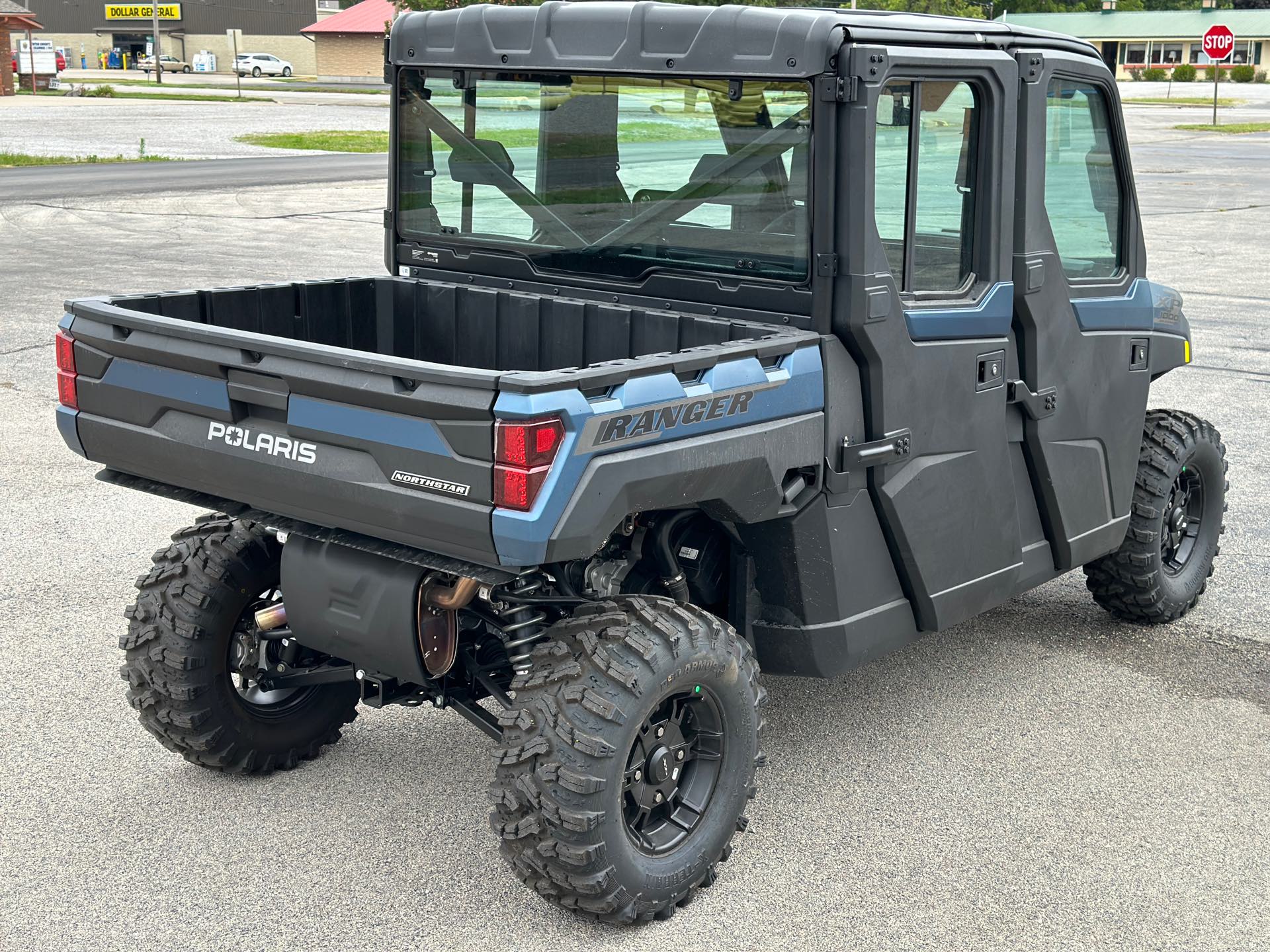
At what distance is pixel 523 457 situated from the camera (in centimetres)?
327

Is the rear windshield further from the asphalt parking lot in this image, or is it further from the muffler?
the asphalt parking lot

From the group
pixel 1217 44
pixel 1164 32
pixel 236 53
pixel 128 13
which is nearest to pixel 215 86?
pixel 236 53

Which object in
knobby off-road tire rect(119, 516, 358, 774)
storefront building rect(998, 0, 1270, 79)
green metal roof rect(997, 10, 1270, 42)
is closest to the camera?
knobby off-road tire rect(119, 516, 358, 774)

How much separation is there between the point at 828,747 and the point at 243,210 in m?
17.6

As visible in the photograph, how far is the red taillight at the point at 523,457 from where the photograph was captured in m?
3.26

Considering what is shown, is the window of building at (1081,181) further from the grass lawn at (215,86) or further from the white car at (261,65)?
the white car at (261,65)

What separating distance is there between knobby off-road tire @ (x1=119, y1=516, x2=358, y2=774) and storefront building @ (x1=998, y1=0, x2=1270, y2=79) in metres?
90.1

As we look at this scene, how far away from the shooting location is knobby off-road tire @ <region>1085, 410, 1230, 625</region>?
561 cm

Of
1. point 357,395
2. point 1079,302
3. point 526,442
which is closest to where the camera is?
point 526,442

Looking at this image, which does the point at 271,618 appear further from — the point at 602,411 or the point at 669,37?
the point at 669,37

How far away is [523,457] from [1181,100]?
204 ft

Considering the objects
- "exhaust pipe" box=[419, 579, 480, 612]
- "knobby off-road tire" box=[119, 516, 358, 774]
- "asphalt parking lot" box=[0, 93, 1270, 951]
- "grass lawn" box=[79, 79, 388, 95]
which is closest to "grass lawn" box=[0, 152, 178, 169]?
"asphalt parking lot" box=[0, 93, 1270, 951]

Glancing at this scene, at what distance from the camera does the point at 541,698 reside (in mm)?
3656

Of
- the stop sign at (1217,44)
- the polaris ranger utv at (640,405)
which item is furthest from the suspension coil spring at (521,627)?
Result: the stop sign at (1217,44)
